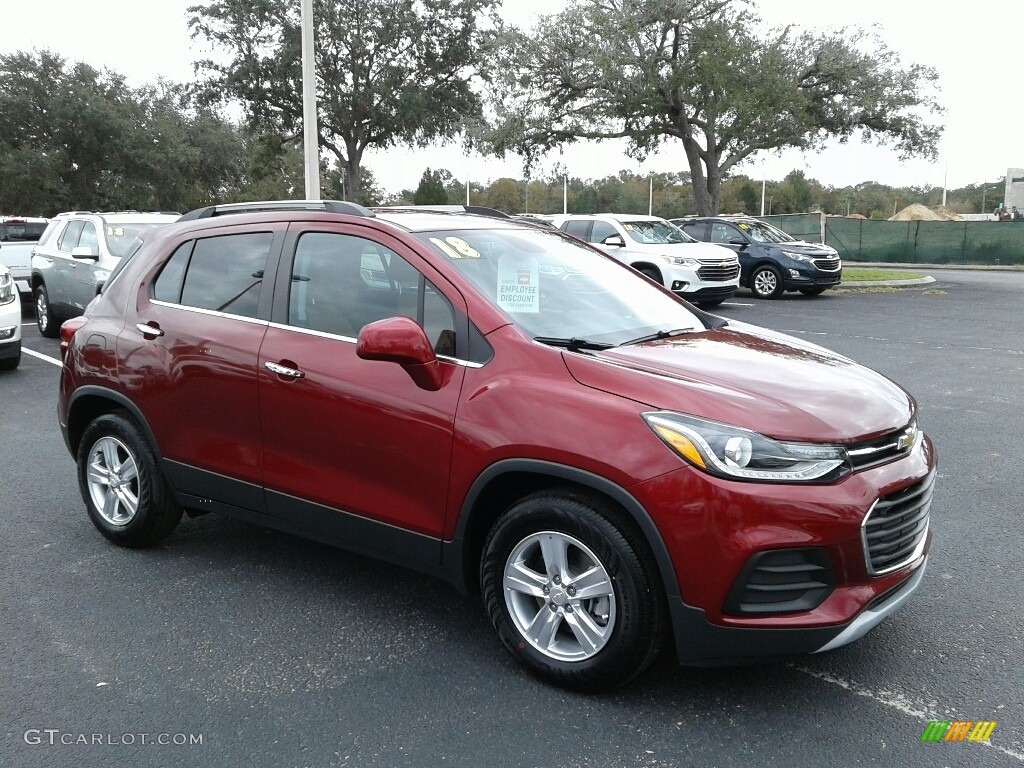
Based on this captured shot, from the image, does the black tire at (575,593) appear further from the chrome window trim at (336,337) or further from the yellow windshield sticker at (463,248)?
the yellow windshield sticker at (463,248)

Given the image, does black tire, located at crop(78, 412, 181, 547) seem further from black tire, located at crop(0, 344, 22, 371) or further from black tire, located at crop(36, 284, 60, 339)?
black tire, located at crop(36, 284, 60, 339)

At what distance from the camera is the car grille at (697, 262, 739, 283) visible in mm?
16359

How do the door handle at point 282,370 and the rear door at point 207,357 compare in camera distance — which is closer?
the door handle at point 282,370

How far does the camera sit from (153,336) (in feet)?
14.6

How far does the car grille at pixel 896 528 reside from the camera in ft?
9.75

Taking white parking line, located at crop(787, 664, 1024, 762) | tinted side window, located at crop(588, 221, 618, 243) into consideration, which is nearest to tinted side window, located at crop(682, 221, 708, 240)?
tinted side window, located at crop(588, 221, 618, 243)

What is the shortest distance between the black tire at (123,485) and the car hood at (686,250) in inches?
508

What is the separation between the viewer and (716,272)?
1653cm

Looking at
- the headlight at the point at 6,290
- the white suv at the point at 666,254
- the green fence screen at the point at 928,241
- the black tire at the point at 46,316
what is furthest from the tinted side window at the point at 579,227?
the green fence screen at the point at 928,241

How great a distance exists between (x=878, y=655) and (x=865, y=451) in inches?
39.2

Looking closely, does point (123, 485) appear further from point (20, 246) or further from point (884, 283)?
point (884, 283)

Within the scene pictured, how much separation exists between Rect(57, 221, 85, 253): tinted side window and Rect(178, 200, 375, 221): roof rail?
8.85 metres

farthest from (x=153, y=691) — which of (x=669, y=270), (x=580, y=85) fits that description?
(x=580, y=85)

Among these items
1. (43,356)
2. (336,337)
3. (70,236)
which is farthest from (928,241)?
(336,337)
